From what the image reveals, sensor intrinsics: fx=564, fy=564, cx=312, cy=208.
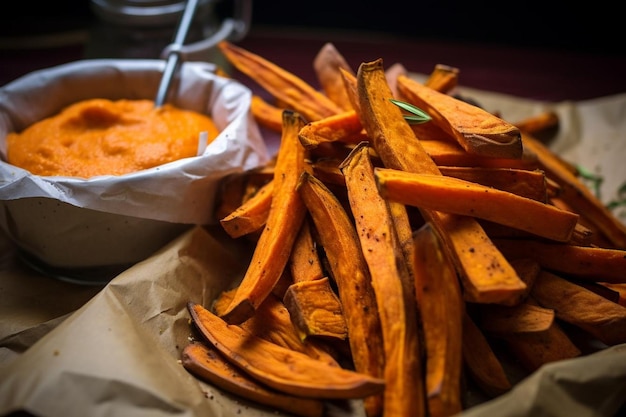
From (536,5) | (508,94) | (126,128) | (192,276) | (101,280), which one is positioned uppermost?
(536,5)

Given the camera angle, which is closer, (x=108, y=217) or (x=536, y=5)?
(x=108, y=217)

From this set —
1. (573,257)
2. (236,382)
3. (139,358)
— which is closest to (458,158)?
(573,257)

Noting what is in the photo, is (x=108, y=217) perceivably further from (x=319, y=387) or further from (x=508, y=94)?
(x=508, y=94)

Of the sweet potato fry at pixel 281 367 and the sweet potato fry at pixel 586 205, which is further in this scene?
the sweet potato fry at pixel 586 205

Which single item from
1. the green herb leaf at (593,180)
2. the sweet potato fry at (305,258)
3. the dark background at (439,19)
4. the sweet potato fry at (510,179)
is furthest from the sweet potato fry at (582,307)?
the dark background at (439,19)

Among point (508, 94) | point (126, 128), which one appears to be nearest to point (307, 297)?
point (126, 128)

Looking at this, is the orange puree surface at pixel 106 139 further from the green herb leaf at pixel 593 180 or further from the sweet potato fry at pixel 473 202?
the green herb leaf at pixel 593 180

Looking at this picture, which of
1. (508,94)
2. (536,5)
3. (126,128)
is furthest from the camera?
(536,5)
